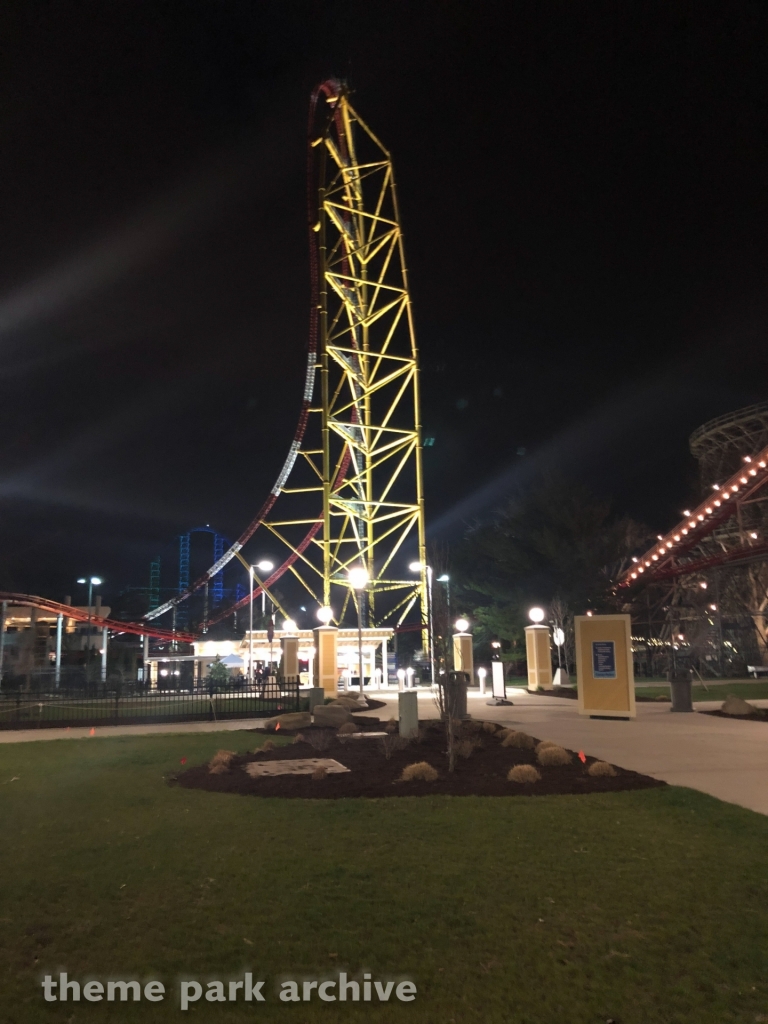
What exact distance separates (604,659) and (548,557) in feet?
85.0

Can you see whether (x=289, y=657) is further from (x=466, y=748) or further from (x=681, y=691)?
(x=466, y=748)

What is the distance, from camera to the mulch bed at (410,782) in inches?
343

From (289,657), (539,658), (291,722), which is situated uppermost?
(289,657)

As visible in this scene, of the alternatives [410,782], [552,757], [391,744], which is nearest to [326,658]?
[391,744]

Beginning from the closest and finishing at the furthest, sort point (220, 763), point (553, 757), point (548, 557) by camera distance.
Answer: point (553, 757), point (220, 763), point (548, 557)

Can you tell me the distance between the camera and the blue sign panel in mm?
16984

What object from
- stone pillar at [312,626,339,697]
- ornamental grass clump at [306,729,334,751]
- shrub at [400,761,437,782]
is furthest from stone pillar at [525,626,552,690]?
shrub at [400,761,437,782]

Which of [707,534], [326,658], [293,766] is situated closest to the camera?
[293,766]

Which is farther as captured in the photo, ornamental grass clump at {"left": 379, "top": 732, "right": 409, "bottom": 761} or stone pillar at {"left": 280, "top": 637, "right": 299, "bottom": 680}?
stone pillar at {"left": 280, "top": 637, "right": 299, "bottom": 680}

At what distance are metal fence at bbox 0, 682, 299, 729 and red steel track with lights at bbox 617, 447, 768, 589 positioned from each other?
19841mm

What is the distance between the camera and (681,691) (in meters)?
17.9

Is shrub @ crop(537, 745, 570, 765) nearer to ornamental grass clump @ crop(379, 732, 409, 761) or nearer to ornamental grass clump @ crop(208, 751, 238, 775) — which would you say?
ornamental grass clump @ crop(379, 732, 409, 761)

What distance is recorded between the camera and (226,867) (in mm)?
5918

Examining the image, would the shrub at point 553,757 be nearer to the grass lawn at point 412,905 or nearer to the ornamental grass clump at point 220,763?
the grass lawn at point 412,905
